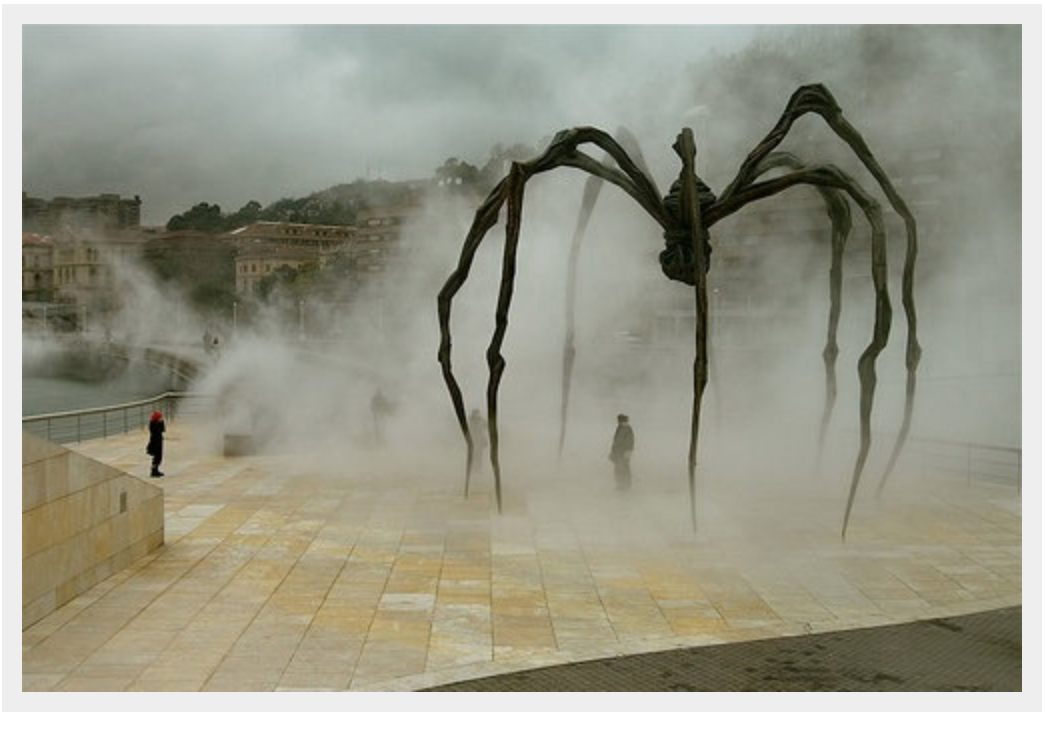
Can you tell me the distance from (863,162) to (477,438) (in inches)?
278

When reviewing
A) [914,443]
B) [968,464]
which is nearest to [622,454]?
[968,464]

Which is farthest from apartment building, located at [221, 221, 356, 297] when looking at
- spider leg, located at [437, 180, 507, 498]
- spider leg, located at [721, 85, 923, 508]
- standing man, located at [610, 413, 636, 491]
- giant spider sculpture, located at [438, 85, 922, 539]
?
spider leg, located at [721, 85, 923, 508]

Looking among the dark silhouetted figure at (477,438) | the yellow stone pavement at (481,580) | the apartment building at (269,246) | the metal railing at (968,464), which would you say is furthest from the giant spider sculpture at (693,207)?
the apartment building at (269,246)

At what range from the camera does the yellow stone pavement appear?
698cm

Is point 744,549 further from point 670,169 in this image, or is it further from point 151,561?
point 670,169

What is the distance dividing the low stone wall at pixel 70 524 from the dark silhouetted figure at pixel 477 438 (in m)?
5.62

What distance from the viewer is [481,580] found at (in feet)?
29.7

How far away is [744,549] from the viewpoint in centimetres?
1017

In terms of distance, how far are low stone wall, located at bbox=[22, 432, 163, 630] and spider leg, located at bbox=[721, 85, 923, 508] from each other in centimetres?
613

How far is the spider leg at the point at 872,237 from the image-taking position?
9.84 m

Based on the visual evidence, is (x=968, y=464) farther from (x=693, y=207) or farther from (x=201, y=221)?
(x=201, y=221)

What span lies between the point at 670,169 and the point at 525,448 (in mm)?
14643

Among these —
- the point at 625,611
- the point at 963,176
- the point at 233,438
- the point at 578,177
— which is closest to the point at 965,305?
the point at 963,176

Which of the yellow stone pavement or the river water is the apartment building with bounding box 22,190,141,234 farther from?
the yellow stone pavement
